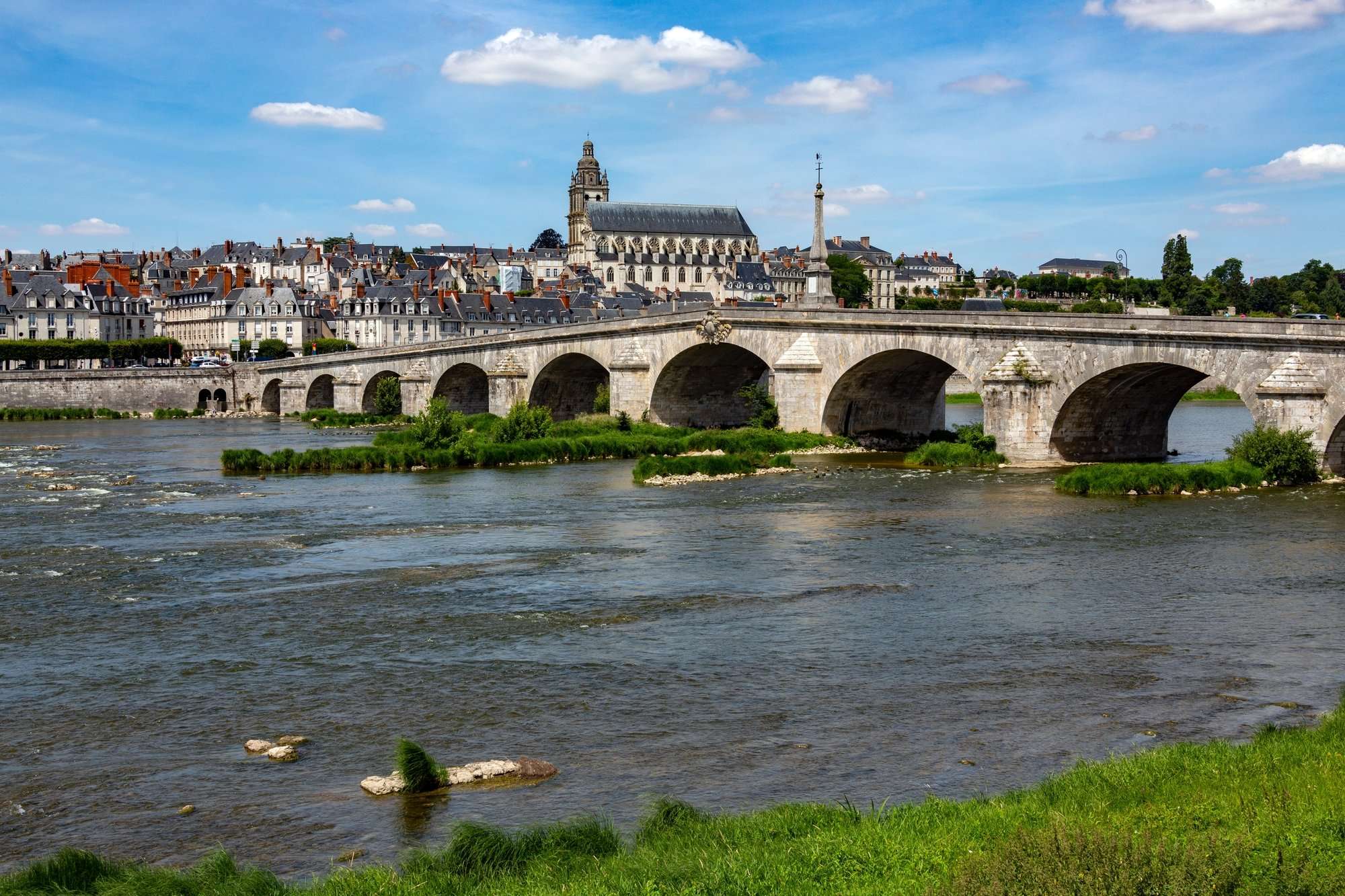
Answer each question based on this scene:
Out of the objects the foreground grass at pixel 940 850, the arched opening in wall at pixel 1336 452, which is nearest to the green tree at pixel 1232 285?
the arched opening in wall at pixel 1336 452

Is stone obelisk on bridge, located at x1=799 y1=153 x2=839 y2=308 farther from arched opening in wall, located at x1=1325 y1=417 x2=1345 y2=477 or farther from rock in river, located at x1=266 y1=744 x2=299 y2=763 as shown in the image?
rock in river, located at x1=266 y1=744 x2=299 y2=763

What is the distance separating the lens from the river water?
1142 centimetres

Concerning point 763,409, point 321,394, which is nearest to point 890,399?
point 763,409

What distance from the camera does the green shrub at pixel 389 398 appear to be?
6719 centimetres

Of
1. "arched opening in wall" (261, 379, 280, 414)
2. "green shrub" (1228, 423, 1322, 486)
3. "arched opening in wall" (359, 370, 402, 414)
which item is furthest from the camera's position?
"arched opening in wall" (261, 379, 280, 414)

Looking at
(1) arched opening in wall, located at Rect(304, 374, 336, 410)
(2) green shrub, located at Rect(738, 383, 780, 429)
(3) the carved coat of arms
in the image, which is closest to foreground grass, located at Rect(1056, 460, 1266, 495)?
(2) green shrub, located at Rect(738, 383, 780, 429)

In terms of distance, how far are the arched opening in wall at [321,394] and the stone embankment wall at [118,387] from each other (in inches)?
229

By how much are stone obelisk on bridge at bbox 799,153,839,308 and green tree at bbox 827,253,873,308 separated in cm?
8285

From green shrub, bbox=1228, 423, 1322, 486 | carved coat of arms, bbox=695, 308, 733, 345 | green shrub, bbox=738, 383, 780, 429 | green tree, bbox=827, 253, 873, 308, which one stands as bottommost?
green shrub, bbox=1228, 423, 1322, 486

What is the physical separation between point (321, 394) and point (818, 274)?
128 feet

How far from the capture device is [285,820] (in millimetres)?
10672

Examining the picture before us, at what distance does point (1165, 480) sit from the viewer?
1198 inches

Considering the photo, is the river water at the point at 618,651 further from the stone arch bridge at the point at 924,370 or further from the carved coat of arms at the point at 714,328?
the carved coat of arms at the point at 714,328

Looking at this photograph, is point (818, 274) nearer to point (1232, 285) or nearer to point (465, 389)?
point (465, 389)
